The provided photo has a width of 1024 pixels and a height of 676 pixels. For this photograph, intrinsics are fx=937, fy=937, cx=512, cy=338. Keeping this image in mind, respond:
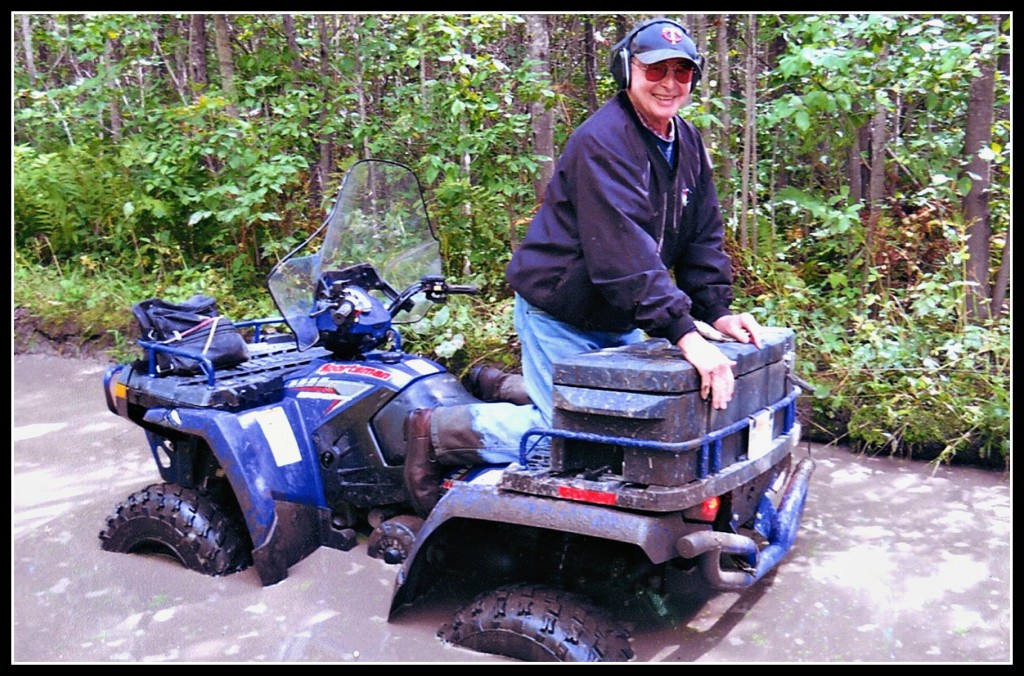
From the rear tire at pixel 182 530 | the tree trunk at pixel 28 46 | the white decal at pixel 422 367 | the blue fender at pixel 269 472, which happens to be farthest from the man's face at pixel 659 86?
the tree trunk at pixel 28 46

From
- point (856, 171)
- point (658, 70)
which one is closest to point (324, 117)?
point (856, 171)

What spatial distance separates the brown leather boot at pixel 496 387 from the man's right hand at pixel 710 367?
1.29 meters

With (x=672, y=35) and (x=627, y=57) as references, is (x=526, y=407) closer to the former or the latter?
(x=627, y=57)

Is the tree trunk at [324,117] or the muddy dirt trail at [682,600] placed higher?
the tree trunk at [324,117]

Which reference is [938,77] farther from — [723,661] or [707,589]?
[723,661]

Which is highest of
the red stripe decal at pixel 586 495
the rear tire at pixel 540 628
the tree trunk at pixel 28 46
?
the tree trunk at pixel 28 46

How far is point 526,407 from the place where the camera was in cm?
346

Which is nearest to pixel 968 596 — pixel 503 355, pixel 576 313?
pixel 576 313

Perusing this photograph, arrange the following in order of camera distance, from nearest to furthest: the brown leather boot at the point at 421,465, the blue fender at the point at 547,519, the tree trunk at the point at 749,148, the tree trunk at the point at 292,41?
the blue fender at the point at 547,519 < the brown leather boot at the point at 421,465 < the tree trunk at the point at 749,148 < the tree trunk at the point at 292,41

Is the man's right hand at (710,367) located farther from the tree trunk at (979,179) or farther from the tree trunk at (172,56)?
the tree trunk at (172,56)

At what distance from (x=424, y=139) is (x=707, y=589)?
5070 mm

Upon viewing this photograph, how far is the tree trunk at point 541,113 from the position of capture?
6750 millimetres

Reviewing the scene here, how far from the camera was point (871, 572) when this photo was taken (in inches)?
139

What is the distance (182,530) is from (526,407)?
1532 millimetres
